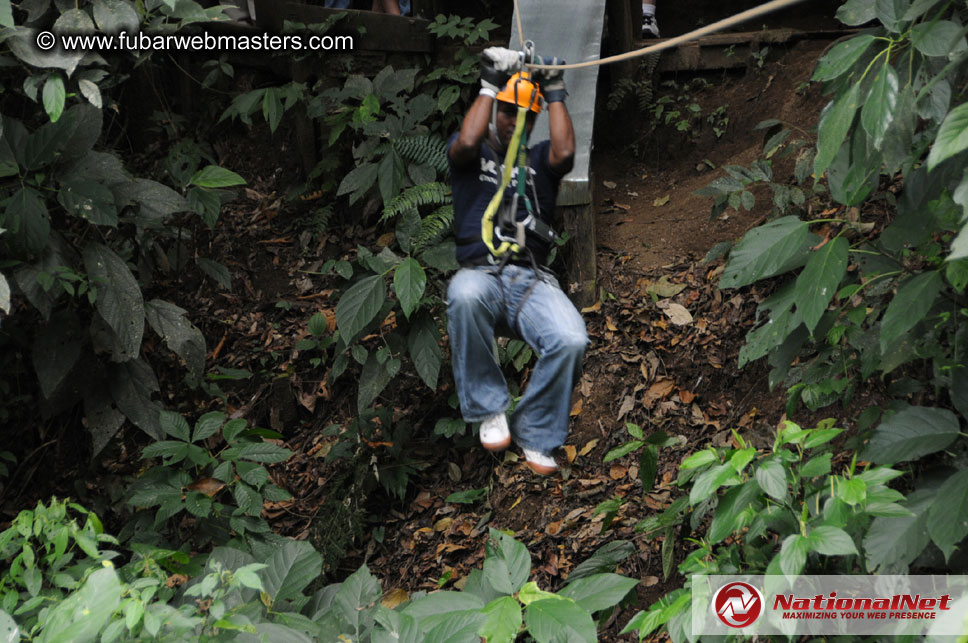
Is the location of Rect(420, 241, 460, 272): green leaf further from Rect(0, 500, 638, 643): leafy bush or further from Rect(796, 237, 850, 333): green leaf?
Rect(796, 237, 850, 333): green leaf

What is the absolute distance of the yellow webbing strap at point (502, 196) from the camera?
2836 mm

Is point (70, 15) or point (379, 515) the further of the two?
point (379, 515)

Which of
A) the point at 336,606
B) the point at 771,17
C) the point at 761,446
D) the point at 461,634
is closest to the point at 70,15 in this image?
the point at 336,606

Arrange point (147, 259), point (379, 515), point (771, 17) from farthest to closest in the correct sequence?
point (771, 17) < point (379, 515) < point (147, 259)

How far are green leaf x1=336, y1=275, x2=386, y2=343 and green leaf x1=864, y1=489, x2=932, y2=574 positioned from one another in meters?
2.30

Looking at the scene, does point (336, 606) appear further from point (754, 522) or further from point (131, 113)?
point (131, 113)

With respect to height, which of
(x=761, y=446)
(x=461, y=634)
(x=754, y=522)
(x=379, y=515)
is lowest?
(x=379, y=515)

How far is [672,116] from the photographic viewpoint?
6020 millimetres

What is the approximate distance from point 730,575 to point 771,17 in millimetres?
5585

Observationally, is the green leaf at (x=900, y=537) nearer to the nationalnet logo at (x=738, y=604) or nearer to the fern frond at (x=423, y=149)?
the nationalnet logo at (x=738, y=604)

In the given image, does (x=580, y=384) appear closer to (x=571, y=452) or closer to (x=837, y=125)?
(x=571, y=452)

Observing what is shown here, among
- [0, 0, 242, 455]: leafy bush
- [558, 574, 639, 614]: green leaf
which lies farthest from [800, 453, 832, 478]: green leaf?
[0, 0, 242, 455]: leafy bush

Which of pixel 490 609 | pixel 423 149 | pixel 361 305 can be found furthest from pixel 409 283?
pixel 490 609

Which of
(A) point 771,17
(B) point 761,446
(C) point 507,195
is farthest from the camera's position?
(A) point 771,17
